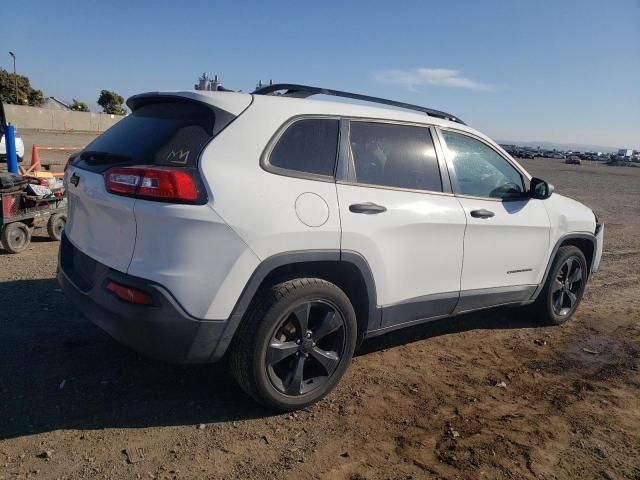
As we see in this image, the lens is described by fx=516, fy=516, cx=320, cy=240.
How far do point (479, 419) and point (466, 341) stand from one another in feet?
4.62

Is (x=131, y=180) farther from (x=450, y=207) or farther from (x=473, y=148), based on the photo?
(x=473, y=148)

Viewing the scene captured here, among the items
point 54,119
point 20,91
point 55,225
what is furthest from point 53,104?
point 55,225

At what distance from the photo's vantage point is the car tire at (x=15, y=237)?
6234mm

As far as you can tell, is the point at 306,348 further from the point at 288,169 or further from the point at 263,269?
the point at 288,169

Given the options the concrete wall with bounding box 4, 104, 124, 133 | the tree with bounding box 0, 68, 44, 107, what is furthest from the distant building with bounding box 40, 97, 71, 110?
the concrete wall with bounding box 4, 104, 124, 133

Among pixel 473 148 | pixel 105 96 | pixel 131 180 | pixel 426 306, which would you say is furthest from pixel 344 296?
pixel 105 96

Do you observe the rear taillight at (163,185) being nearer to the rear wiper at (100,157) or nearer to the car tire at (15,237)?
the rear wiper at (100,157)

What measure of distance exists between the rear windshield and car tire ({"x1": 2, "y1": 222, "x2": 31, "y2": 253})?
12.2 ft

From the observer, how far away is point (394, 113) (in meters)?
3.73

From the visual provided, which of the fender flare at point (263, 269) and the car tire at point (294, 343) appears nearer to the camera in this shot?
the fender flare at point (263, 269)

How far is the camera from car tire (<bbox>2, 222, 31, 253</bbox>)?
20.5 feet

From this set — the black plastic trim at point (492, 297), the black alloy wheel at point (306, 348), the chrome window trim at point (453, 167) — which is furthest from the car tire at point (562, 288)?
the black alloy wheel at point (306, 348)

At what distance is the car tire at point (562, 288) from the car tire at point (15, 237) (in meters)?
6.01

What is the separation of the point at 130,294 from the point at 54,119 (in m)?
54.0
